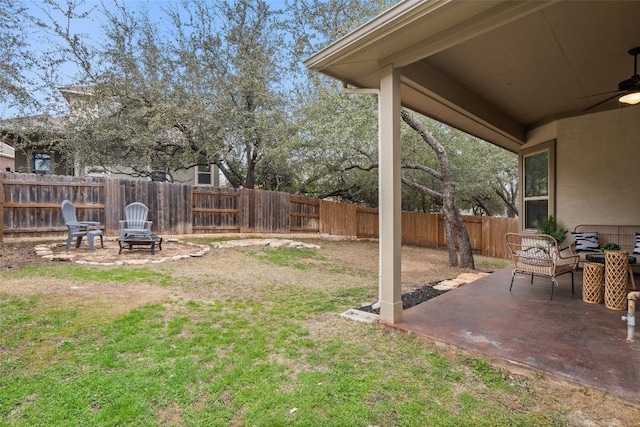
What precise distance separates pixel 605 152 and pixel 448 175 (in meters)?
2.96

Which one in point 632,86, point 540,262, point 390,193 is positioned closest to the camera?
point 390,193

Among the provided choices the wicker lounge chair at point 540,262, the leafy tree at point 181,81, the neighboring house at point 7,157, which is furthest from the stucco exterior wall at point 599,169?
the neighboring house at point 7,157

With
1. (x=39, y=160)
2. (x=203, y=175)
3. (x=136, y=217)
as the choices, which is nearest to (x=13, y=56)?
(x=136, y=217)

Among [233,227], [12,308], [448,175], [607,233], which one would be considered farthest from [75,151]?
[607,233]

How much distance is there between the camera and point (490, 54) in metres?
3.50

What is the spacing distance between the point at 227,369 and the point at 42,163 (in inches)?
570

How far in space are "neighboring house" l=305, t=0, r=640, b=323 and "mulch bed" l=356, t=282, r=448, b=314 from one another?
64cm

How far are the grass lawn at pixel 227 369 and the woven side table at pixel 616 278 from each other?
2113 mm

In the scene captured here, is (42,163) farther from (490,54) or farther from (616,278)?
(616,278)

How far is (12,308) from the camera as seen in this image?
11.2 ft

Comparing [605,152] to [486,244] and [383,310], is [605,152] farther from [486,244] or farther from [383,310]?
[486,244]

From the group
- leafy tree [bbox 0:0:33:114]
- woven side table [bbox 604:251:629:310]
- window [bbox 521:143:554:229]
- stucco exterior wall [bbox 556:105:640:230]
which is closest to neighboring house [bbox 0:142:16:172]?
leafy tree [bbox 0:0:33:114]

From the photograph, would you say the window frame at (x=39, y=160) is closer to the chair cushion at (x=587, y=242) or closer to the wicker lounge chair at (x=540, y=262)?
the wicker lounge chair at (x=540, y=262)

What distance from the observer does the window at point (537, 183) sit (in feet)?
19.9
